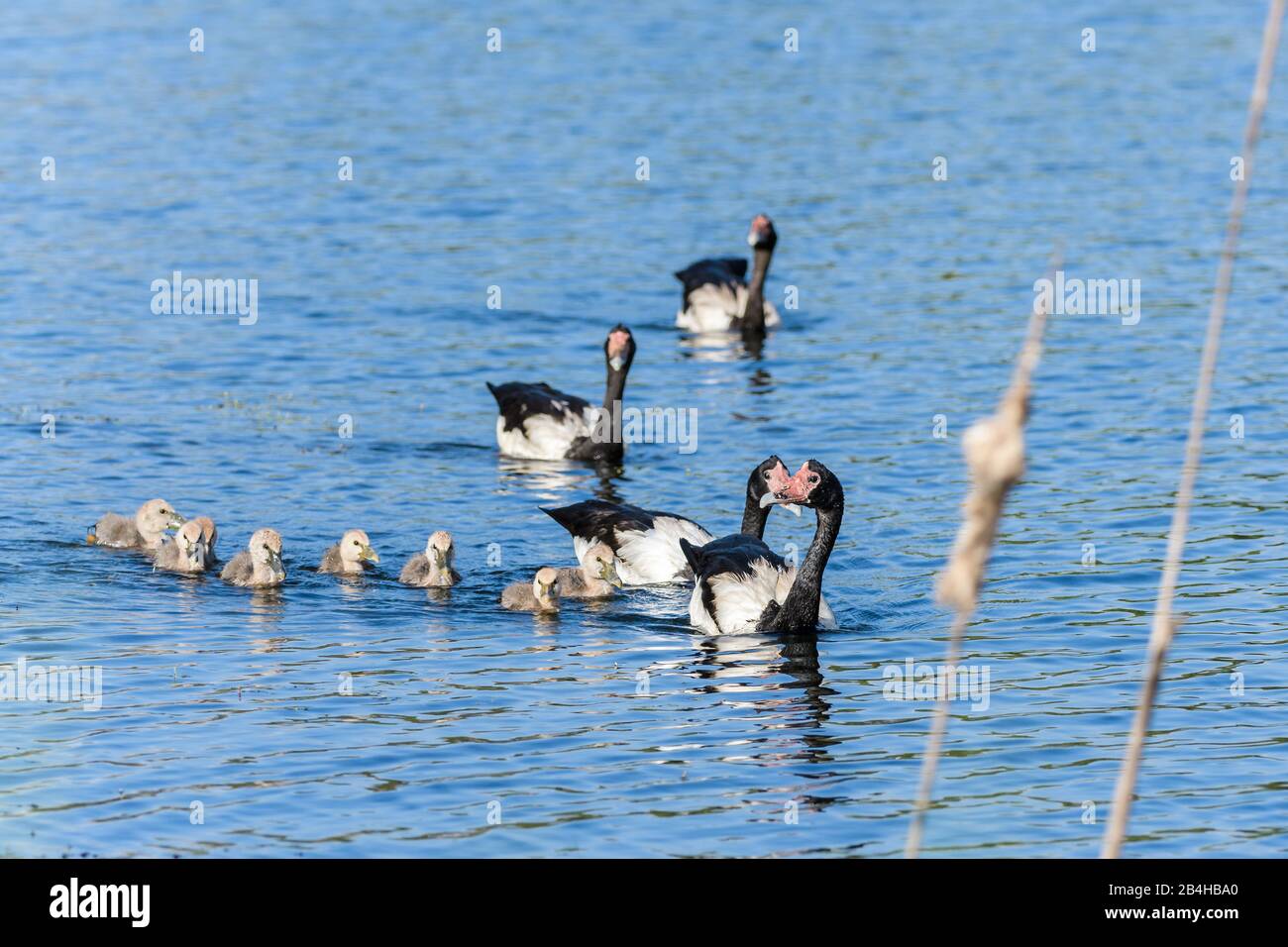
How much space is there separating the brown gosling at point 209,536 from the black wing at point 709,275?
10.8 metres

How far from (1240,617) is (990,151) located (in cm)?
2059

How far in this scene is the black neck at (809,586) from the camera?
1491 cm

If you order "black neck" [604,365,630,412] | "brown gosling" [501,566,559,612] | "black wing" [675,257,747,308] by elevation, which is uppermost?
"black wing" [675,257,747,308]

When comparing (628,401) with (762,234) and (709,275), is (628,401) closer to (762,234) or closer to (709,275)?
(709,275)

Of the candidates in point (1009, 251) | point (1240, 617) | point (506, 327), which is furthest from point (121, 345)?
point (1240, 617)

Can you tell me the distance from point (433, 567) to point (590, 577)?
52.6 inches

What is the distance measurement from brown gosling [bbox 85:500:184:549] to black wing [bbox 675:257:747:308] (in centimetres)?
1083

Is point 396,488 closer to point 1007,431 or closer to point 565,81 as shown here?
point 1007,431

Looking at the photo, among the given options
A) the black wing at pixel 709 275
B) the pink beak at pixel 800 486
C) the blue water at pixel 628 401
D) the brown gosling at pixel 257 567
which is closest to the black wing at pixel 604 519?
the blue water at pixel 628 401

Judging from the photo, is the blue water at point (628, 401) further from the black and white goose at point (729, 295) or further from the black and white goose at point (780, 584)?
the black and white goose at point (729, 295)

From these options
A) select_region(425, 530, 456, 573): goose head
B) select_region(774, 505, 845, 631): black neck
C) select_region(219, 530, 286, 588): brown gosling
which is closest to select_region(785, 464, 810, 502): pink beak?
select_region(774, 505, 845, 631): black neck

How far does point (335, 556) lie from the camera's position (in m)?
16.2

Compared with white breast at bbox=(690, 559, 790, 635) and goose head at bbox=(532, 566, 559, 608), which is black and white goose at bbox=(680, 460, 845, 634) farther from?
goose head at bbox=(532, 566, 559, 608)

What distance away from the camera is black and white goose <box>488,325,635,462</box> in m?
20.6
